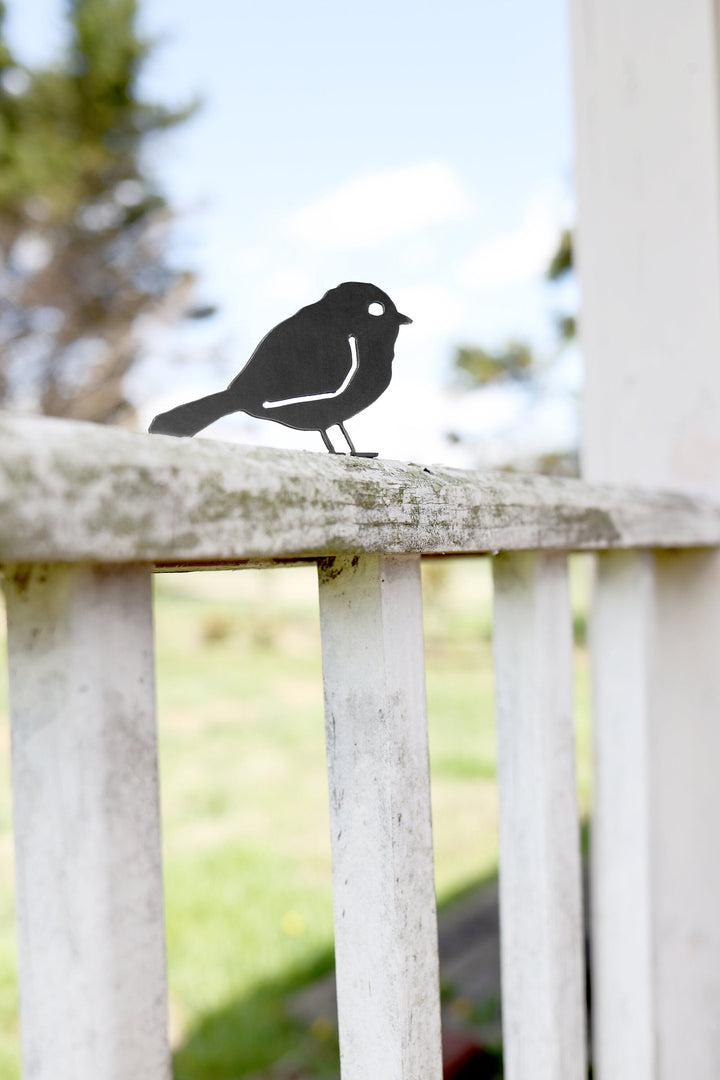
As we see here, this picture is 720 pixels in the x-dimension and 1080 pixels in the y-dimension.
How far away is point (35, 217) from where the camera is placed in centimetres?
846

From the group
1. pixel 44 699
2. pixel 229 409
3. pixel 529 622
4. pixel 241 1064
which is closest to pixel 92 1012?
pixel 44 699

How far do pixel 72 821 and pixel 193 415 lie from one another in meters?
0.18

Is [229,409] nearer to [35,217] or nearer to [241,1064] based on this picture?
[241,1064]

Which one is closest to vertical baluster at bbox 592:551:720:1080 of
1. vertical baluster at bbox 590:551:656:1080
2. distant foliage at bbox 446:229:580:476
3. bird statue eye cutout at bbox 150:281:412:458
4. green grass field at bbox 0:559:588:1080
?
vertical baluster at bbox 590:551:656:1080

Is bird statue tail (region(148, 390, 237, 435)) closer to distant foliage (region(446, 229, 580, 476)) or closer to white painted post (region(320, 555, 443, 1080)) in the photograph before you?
white painted post (region(320, 555, 443, 1080))

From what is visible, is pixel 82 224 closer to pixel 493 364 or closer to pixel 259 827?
pixel 493 364

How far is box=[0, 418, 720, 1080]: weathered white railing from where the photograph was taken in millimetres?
302

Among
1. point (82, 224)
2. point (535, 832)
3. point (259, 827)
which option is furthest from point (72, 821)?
point (82, 224)

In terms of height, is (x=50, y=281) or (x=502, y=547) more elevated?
(x=50, y=281)

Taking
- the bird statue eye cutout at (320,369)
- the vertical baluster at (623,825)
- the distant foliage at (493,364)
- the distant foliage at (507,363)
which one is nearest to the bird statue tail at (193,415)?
the bird statue eye cutout at (320,369)

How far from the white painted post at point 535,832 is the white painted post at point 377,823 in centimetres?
15

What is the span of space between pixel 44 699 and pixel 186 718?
15.9 feet

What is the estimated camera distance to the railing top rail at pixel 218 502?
259 mm

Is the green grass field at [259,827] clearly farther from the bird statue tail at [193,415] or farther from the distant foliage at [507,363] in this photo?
the distant foliage at [507,363]
